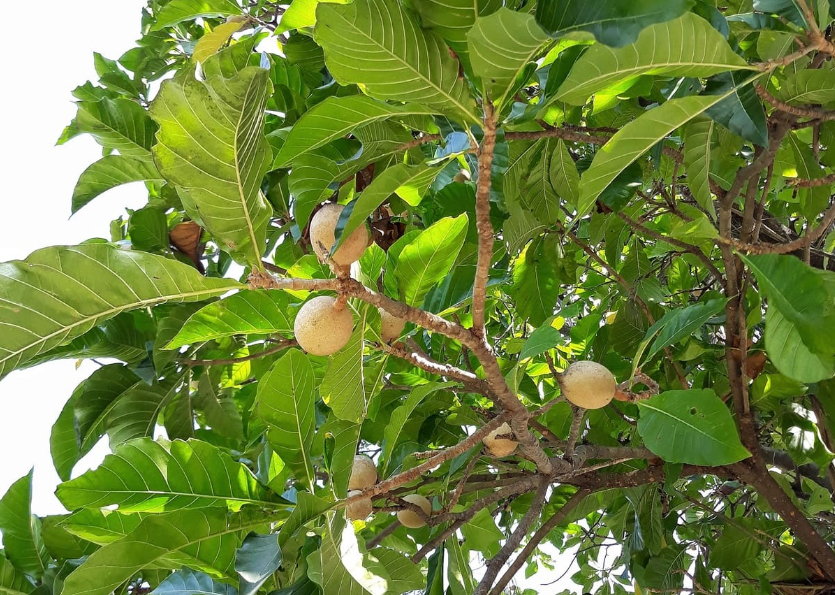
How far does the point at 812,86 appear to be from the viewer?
1.36 m

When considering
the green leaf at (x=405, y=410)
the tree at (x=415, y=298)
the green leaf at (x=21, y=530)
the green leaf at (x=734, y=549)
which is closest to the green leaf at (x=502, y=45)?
the tree at (x=415, y=298)

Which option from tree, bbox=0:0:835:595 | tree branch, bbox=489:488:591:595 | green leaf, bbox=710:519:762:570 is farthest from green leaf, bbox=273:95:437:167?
green leaf, bbox=710:519:762:570

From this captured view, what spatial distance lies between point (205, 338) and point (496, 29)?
843 millimetres

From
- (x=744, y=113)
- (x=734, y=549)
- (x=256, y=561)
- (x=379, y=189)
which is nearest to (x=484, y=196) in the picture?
(x=379, y=189)

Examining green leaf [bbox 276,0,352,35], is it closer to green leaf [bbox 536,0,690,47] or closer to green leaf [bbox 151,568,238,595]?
green leaf [bbox 536,0,690,47]

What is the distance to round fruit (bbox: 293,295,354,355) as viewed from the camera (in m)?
1.04

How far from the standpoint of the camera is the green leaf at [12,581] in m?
1.46

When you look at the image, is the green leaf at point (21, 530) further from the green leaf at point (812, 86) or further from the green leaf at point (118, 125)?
the green leaf at point (812, 86)

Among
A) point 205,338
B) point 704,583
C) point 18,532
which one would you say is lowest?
point 704,583

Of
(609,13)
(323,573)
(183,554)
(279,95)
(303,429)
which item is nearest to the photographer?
(609,13)

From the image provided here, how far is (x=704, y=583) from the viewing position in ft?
7.82

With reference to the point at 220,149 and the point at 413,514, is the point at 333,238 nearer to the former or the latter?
the point at 220,149

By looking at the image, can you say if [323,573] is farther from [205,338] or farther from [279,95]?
[279,95]

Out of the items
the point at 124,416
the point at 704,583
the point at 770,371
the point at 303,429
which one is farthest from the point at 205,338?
the point at 704,583
